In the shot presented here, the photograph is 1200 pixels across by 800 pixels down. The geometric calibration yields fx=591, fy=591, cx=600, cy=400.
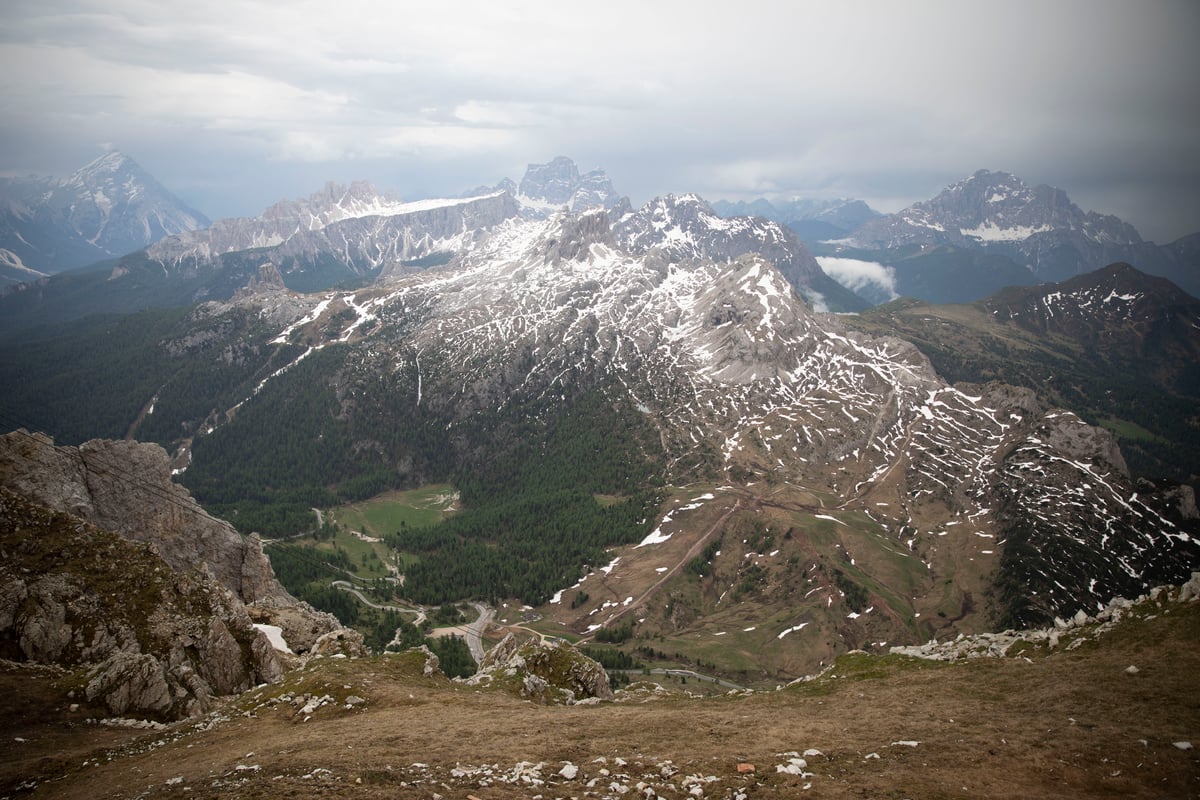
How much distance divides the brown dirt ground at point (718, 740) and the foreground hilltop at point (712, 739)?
157 millimetres

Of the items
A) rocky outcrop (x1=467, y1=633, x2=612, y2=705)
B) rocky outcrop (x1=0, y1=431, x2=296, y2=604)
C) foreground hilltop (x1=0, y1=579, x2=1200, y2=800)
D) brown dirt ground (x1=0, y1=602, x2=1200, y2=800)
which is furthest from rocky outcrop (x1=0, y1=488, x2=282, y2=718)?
rocky outcrop (x1=467, y1=633, x2=612, y2=705)

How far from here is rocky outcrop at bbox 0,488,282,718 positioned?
50.0 metres

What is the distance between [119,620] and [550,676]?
1759 inches

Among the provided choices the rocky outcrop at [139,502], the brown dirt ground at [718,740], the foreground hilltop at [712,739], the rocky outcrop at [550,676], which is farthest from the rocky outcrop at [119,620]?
the rocky outcrop at [550,676]

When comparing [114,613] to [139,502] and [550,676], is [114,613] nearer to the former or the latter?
[550,676]

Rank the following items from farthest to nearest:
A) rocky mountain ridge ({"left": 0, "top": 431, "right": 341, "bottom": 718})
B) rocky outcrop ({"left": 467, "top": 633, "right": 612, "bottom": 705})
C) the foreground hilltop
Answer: rocky outcrop ({"left": 467, "top": 633, "right": 612, "bottom": 705}), rocky mountain ridge ({"left": 0, "top": 431, "right": 341, "bottom": 718}), the foreground hilltop

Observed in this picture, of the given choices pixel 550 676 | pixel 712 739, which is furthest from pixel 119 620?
pixel 712 739

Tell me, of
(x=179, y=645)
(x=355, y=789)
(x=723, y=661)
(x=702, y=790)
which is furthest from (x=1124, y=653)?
(x=723, y=661)

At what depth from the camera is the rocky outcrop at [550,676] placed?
64.4 m

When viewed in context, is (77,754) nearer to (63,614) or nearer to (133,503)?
(63,614)

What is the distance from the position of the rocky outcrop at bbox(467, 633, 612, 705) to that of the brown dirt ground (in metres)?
10.2

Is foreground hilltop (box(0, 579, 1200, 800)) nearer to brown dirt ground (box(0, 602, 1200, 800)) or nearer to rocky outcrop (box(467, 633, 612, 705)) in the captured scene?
brown dirt ground (box(0, 602, 1200, 800))

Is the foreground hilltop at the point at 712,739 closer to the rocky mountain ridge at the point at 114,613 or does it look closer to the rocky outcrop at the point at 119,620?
the rocky outcrop at the point at 119,620

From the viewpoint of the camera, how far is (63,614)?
2254 inches
